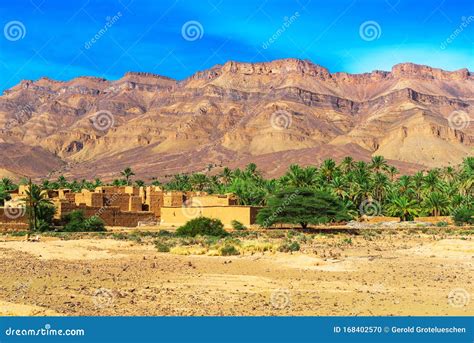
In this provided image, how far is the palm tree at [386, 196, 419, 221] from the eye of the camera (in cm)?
6775

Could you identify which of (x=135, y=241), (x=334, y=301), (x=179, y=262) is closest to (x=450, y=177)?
(x=135, y=241)

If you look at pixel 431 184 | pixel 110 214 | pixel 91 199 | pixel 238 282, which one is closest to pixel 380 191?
pixel 431 184

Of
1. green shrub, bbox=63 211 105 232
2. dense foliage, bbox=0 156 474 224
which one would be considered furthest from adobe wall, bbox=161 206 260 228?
dense foliage, bbox=0 156 474 224

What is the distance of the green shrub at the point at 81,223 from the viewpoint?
5269 centimetres

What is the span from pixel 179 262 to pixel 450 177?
6317 centimetres

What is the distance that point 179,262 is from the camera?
28.1m

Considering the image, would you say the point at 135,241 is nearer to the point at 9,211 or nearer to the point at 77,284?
the point at 9,211

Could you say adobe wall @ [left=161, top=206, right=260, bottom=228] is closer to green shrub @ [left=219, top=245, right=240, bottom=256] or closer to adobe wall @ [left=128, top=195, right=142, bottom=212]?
adobe wall @ [left=128, top=195, right=142, bottom=212]

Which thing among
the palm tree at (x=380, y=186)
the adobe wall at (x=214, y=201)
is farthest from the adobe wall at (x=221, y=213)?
the palm tree at (x=380, y=186)

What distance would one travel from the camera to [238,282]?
21.5m

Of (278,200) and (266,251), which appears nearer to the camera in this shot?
(266,251)

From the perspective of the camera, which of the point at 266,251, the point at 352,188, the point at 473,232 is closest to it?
the point at 266,251

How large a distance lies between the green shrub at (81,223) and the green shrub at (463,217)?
32668 mm

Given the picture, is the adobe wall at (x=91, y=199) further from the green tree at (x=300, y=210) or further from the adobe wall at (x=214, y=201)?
the green tree at (x=300, y=210)
